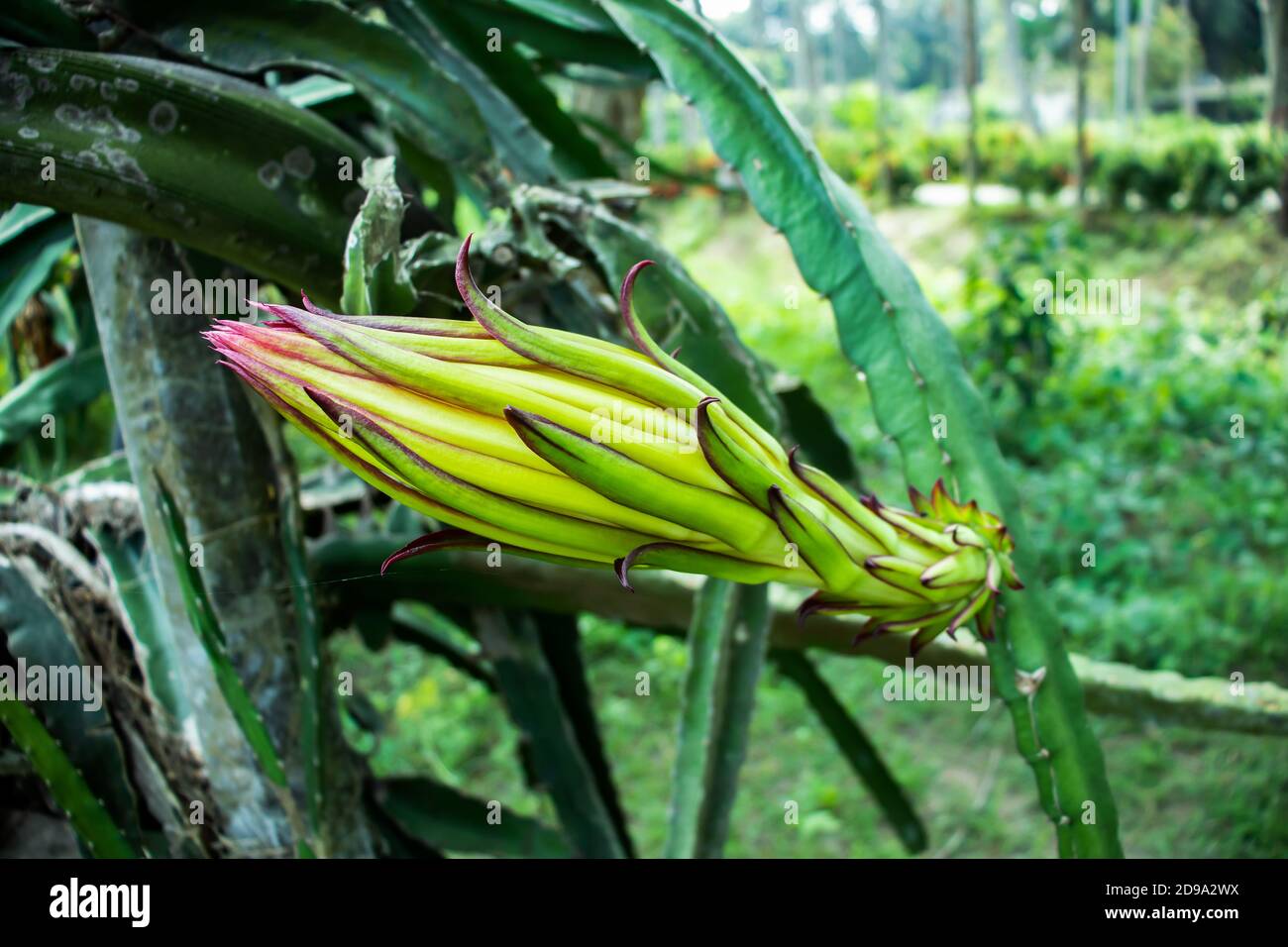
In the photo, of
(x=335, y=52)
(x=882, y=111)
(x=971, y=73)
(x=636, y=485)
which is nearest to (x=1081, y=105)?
(x=971, y=73)

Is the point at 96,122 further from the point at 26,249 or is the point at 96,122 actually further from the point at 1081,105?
the point at 1081,105

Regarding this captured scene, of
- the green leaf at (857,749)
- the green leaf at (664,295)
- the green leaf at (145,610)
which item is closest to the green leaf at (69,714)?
the green leaf at (145,610)

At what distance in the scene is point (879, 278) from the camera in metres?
0.72

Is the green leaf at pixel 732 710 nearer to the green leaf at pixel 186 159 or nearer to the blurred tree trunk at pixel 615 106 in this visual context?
the green leaf at pixel 186 159

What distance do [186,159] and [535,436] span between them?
0.36 m

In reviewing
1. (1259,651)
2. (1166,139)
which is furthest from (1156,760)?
(1166,139)

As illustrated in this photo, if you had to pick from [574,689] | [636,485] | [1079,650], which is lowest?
[1079,650]

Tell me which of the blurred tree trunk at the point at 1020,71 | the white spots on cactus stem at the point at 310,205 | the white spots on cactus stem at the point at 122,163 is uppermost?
the blurred tree trunk at the point at 1020,71

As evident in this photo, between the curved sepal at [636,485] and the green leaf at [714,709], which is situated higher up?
the curved sepal at [636,485]

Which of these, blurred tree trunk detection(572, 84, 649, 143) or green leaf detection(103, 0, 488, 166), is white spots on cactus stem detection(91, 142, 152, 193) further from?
blurred tree trunk detection(572, 84, 649, 143)

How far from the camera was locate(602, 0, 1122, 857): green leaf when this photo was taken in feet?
2.17

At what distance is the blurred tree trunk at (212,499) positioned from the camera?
2.49 ft

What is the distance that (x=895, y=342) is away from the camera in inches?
28.0
